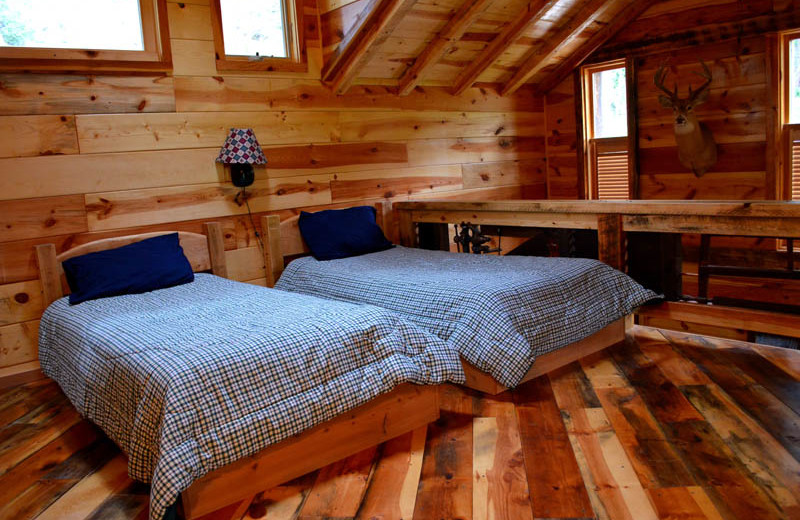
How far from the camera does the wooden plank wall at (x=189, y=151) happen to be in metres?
3.21

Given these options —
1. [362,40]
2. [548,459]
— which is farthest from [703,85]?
[548,459]

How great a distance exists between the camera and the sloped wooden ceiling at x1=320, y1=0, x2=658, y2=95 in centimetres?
388

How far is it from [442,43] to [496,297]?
82.6 inches

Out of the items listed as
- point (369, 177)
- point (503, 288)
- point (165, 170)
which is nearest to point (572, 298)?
point (503, 288)

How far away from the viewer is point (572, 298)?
3.05 metres

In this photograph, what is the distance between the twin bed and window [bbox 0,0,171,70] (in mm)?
910

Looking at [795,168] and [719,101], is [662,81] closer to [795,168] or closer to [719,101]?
[719,101]

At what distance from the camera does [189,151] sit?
3.67m

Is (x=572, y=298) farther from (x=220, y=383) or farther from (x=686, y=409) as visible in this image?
(x=220, y=383)

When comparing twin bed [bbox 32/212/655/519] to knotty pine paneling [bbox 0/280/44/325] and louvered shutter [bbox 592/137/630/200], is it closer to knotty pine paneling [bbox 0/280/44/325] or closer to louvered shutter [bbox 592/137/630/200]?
knotty pine paneling [bbox 0/280/44/325]

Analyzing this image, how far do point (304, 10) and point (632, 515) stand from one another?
11.4 ft

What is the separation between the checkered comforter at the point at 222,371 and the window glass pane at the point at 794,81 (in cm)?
341

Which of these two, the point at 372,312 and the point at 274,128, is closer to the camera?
the point at 372,312

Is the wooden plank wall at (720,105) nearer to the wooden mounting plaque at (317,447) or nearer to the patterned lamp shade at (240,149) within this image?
the patterned lamp shade at (240,149)
